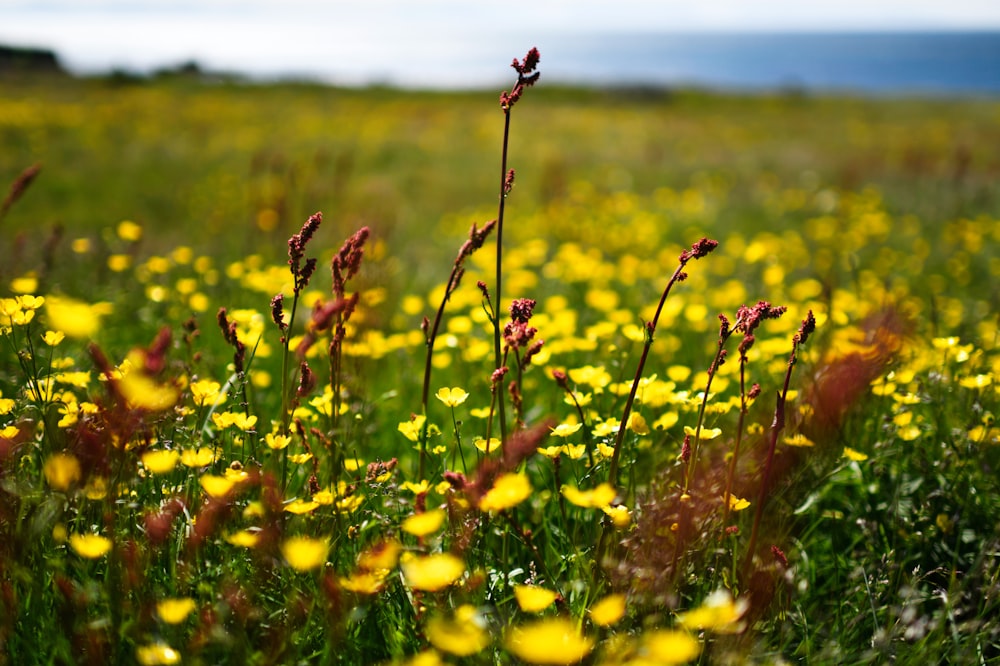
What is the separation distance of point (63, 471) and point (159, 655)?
451 millimetres

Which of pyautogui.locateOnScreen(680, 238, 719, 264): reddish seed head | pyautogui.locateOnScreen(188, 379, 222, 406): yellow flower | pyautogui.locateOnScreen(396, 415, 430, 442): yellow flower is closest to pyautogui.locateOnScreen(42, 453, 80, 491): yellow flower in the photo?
pyautogui.locateOnScreen(188, 379, 222, 406): yellow flower

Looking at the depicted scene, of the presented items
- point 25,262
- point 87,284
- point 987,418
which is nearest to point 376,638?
point 987,418

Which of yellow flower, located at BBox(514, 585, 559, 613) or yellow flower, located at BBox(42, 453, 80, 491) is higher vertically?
yellow flower, located at BBox(42, 453, 80, 491)

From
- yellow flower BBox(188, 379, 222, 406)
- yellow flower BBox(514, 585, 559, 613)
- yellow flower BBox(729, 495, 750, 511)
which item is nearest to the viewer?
yellow flower BBox(514, 585, 559, 613)

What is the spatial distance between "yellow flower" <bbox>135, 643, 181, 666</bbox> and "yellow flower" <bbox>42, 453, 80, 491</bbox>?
0.37m

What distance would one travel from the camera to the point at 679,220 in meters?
8.33

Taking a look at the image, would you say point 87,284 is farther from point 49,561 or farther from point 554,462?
point 554,462

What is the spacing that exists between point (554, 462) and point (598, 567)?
29cm

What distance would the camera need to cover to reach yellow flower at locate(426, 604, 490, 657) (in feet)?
3.93

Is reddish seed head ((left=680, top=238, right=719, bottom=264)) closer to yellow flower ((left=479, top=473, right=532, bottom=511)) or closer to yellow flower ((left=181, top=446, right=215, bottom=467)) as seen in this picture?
yellow flower ((left=479, top=473, right=532, bottom=511))

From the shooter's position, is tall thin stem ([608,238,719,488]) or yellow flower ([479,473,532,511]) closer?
yellow flower ([479,473,532,511])

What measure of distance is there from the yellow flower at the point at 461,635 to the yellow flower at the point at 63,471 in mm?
806

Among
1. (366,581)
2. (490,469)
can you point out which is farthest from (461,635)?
(490,469)

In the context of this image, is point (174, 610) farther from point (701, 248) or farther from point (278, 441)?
point (701, 248)
